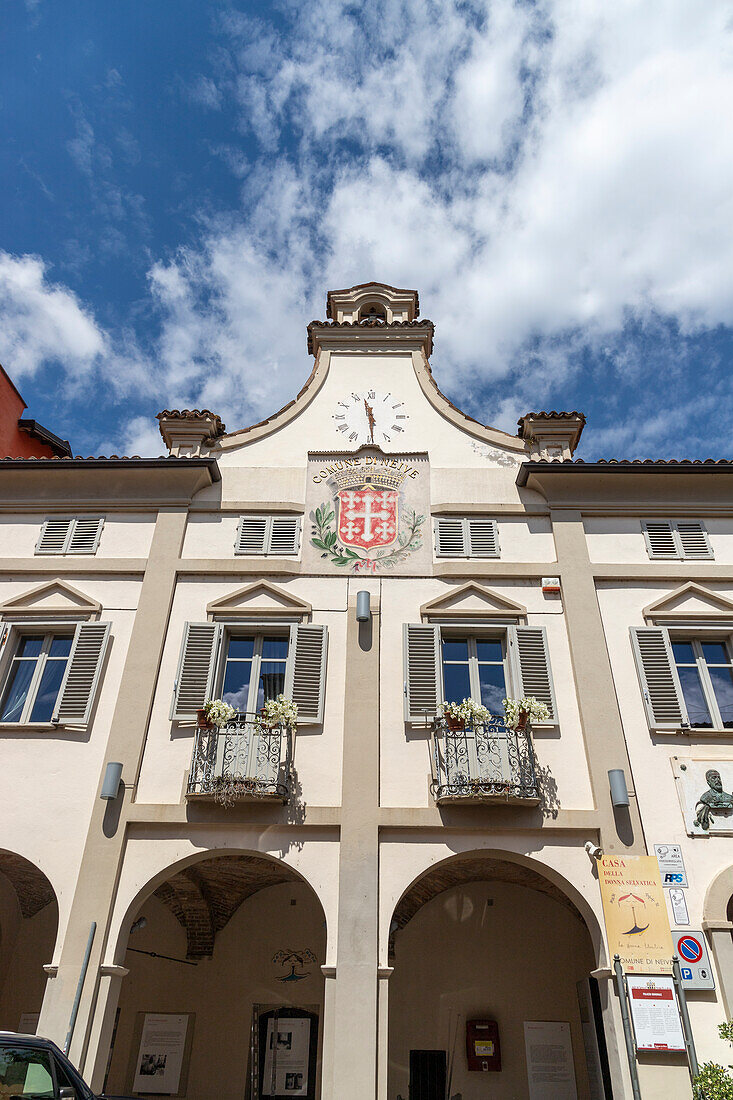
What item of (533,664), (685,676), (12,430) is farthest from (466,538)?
(12,430)

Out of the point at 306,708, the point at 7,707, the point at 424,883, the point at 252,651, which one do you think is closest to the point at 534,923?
the point at 424,883

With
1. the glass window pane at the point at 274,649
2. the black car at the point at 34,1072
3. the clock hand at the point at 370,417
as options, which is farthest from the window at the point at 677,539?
the black car at the point at 34,1072

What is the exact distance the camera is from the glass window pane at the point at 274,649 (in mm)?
11758

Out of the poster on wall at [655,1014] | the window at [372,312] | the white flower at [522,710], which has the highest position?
the window at [372,312]

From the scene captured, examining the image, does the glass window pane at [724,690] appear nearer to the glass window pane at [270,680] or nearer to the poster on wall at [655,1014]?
the poster on wall at [655,1014]

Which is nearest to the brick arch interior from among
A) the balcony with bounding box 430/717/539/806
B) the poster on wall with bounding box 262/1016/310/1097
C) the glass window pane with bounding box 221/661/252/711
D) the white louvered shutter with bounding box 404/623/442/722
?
the poster on wall with bounding box 262/1016/310/1097

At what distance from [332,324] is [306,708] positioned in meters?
8.27

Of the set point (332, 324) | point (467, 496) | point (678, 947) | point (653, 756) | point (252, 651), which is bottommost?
point (678, 947)

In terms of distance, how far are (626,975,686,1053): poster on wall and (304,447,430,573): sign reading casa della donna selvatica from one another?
21.3ft

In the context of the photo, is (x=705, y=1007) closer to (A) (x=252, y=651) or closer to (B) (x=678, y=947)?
(B) (x=678, y=947)

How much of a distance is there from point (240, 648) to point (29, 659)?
3.36 m

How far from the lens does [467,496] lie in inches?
524

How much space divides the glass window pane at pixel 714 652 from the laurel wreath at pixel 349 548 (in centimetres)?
481

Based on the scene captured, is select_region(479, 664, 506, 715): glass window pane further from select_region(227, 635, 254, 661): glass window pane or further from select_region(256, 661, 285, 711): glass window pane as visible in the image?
select_region(227, 635, 254, 661): glass window pane
